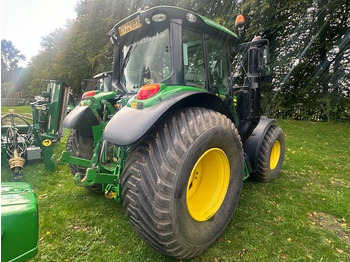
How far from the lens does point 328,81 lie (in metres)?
10.7

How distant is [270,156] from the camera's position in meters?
3.69

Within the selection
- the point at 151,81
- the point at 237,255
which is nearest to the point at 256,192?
the point at 237,255

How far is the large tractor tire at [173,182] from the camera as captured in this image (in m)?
1.69

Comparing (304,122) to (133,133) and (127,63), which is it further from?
(133,133)

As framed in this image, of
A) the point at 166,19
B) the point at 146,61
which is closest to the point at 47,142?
the point at 146,61

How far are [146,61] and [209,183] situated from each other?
4.76ft

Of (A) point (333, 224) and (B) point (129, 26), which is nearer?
(B) point (129, 26)

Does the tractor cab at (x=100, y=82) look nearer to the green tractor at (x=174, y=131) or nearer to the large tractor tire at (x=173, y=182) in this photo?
the green tractor at (x=174, y=131)

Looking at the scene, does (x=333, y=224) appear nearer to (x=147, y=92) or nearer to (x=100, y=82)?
(x=147, y=92)

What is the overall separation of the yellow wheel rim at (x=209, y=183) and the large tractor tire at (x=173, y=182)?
3.4 inches

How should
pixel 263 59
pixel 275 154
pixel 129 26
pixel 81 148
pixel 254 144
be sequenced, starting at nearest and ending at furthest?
pixel 129 26, pixel 81 148, pixel 263 59, pixel 254 144, pixel 275 154

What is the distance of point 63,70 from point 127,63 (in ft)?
64.5

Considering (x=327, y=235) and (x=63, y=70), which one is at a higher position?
(x=63, y=70)

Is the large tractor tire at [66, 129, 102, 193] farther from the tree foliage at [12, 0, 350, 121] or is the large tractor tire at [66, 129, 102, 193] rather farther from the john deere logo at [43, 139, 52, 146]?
the tree foliage at [12, 0, 350, 121]
